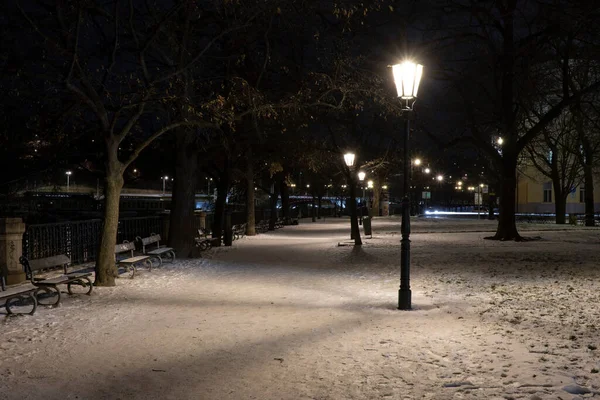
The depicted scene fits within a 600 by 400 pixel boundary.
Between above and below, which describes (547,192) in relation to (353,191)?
above

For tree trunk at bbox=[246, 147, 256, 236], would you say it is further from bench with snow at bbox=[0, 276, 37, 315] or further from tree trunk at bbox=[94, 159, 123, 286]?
bench with snow at bbox=[0, 276, 37, 315]

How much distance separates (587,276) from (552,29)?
446 inches

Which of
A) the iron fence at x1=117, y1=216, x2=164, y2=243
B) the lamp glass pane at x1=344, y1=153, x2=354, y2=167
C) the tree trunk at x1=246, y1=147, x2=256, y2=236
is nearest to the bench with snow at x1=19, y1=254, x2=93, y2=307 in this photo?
the iron fence at x1=117, y1=216, x2=164, y2=243

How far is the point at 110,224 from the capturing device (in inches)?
523

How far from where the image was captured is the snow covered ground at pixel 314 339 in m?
5.79

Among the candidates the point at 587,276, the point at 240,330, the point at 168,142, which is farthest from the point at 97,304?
the point at 168,142

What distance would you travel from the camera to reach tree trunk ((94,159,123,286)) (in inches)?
513

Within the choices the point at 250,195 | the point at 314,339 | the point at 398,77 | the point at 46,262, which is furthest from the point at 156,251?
the point at 250,195

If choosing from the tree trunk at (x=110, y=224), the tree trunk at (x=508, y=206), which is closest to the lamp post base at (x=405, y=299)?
the tree trunk at (x=110, y=224)

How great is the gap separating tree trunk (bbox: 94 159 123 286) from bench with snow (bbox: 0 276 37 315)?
237 cm

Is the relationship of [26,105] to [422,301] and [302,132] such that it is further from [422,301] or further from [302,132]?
[302,132]

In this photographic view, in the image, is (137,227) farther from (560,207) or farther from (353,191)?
(560,207)

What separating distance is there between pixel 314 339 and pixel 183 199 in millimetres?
13010

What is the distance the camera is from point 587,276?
13.8 meters
